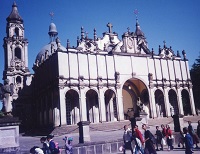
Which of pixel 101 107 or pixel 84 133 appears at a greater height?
pixel 101 107

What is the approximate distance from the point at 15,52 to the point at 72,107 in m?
22.7

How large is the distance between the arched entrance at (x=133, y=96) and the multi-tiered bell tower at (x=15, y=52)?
22174mm

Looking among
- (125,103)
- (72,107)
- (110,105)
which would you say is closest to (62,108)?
(72,107)

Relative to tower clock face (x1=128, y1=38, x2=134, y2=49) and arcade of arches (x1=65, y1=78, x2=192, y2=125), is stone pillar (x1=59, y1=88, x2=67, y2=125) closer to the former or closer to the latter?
arcade of arches (x1=65, y1=78, x2=192, y2=125)

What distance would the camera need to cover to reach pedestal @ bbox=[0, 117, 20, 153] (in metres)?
10.9

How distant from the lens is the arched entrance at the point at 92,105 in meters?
32.8

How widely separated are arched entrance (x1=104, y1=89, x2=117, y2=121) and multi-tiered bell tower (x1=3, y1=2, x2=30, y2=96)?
20.4m

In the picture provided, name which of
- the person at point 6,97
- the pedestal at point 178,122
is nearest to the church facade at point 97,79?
the pedestal at point 178,122

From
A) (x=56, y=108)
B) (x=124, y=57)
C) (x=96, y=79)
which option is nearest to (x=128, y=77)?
(x=124, y=57)

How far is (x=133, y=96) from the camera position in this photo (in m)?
38.6

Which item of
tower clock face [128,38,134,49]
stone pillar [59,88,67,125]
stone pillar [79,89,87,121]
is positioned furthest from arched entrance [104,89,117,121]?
tower clock face [128,38,134,49]

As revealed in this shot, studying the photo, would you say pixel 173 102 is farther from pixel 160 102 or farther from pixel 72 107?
pixel 72 107

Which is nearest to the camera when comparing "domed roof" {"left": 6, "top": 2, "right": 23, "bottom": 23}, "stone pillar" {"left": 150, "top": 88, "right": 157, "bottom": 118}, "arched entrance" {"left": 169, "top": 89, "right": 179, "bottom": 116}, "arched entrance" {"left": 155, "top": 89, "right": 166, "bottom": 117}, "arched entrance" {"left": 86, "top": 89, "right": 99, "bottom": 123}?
"arched entrance" {"left": 86, "top": 89, "right": 99, "bottom": 123}

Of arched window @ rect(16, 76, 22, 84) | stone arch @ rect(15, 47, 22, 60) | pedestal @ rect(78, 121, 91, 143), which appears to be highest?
stone arch @ rect(15, 47, 22, 60)
